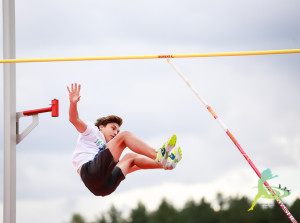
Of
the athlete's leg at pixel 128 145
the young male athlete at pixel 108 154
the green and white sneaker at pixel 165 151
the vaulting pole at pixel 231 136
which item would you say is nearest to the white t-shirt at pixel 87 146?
the young male athlete at pixel 108 154

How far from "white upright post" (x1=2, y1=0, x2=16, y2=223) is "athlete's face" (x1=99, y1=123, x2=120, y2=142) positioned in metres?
1.02

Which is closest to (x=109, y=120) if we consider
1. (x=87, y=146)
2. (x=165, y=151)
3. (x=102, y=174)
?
A: (x=87, y=146)

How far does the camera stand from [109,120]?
5.05m

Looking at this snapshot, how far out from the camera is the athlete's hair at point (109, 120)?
16.5ft

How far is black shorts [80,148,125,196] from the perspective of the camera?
4637 millimetres

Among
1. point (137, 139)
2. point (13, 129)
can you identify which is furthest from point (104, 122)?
point (13, 129)

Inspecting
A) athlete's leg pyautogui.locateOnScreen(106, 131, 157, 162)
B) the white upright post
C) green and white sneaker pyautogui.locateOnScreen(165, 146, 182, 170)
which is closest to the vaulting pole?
green and white sneaker pyautogui.locateOnScreen(165, 146, 182, 170)

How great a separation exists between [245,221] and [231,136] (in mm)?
14075

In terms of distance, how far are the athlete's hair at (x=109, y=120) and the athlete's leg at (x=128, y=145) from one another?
395 millimetres

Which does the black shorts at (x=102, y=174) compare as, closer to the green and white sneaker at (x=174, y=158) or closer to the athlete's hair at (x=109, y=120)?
the athlete's hair at (x=109, y=120)

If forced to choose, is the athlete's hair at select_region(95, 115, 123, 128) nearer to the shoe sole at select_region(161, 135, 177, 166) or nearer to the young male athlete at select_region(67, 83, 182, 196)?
the young male athlete at select_region(67, 83, 182, 196)

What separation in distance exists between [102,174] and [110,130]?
1.72 feet

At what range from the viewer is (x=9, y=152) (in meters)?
5.32

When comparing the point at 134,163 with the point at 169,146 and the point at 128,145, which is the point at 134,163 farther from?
the point at 169,146
